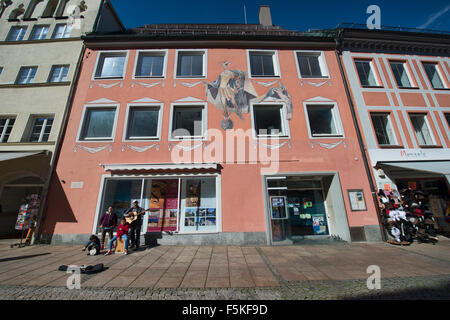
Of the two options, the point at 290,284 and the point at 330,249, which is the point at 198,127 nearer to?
the point at 290,284

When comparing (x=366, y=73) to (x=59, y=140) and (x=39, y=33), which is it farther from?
(x=39, y=33)

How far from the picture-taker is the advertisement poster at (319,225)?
7531 millimetres

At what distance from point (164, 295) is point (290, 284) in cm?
251

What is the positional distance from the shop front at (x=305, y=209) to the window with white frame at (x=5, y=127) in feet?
41.2

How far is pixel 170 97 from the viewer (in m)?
8.24

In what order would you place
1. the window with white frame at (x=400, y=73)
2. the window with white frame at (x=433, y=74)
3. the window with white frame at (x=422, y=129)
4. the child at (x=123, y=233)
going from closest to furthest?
the child at (x=123, y=233)
the window with white frame at (x=422, y=129)
the window with white frame at (x=400, y=73)
the window with white frame at (x=433, y=74)

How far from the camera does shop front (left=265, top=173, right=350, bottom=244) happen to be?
683 cm

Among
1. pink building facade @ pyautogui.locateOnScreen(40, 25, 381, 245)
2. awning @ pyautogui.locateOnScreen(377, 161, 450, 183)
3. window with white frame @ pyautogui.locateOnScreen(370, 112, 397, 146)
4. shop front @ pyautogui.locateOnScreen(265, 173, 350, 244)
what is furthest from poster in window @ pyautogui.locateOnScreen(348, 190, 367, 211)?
window with white frame @ pyautogui.locateOnScreen(370, 112, 397, 146)

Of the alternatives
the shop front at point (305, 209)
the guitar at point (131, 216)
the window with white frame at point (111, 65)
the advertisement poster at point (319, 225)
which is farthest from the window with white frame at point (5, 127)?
the advertisement poster at point (319, 225)

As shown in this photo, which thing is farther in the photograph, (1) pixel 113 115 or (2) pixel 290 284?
(1) pixel 113 115

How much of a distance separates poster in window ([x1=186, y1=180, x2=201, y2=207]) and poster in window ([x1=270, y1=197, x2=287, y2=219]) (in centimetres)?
316

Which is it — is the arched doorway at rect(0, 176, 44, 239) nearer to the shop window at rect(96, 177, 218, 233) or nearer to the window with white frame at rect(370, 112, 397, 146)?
the shop window at rect(96, 177, 218, 233)

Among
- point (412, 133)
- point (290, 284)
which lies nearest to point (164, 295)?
point (290, 284)

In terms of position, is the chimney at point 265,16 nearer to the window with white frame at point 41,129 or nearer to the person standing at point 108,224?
the window with white frame at point 41,129
